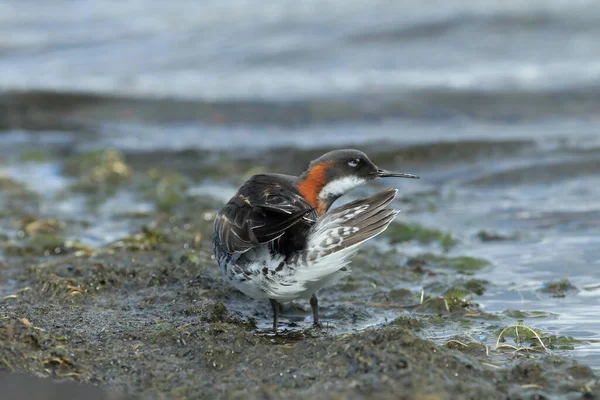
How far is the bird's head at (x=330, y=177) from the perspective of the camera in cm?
610

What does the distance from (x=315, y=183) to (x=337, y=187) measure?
0.56 ft

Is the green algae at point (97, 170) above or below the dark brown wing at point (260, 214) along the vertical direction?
below

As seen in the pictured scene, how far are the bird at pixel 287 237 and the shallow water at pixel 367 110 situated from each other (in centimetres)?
59

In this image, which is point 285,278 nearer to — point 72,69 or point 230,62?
point 230,62

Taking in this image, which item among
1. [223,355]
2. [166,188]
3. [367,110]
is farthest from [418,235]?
[367,110]

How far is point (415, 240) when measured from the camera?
7992 mm

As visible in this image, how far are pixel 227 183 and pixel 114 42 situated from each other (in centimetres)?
974

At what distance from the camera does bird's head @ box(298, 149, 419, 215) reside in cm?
610

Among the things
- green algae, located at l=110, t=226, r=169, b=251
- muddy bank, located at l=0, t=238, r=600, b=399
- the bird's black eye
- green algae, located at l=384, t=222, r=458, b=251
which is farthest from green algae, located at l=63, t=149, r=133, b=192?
the bird's black eye

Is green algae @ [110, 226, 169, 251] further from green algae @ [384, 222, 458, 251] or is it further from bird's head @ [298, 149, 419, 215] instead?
green algae @ [384, 222, 458, 251]

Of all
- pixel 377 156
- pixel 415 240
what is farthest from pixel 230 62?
pixel 415 240

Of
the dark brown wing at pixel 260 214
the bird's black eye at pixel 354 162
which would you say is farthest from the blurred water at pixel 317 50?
the dark brown wing at pixel 260 214

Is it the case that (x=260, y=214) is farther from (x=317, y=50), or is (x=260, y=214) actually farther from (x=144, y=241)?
(x=317, y=50)

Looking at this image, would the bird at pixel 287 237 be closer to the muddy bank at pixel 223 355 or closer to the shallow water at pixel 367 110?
the muddy bank at pixel 223 355
